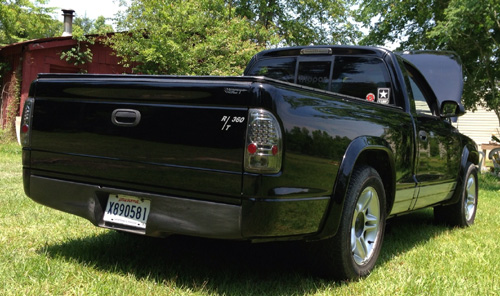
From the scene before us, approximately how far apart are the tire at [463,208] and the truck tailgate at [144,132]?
365 cm

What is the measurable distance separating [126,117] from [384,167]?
1.97m

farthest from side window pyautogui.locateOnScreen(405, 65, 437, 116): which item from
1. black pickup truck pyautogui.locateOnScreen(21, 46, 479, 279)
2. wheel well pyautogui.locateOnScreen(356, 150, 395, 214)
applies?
wheel well pyautogui.locateOnScreen(356, 150, 395, 214)

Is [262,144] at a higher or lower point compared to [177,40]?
lower

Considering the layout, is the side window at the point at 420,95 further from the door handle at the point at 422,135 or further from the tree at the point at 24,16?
the tree at the point at 24,16

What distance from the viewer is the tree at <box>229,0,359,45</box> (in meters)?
27.1

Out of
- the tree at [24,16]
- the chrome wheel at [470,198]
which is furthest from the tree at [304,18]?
the chrome wheel at [470,198]

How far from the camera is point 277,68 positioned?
4988mm

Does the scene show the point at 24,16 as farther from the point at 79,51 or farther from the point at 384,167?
the point at 384,167

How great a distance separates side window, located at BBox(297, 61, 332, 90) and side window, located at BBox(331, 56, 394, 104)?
0.25ft

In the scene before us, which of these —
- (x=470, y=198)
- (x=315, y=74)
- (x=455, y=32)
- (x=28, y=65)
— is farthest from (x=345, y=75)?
(x=28, y=65)

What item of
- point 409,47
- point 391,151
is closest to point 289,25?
point 409,47

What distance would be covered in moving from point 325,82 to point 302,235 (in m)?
2.09

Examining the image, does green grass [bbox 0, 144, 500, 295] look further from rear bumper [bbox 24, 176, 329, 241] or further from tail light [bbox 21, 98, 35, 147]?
tail light [bbox 21, 98, 35, 147]

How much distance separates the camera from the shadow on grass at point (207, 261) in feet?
10.4
